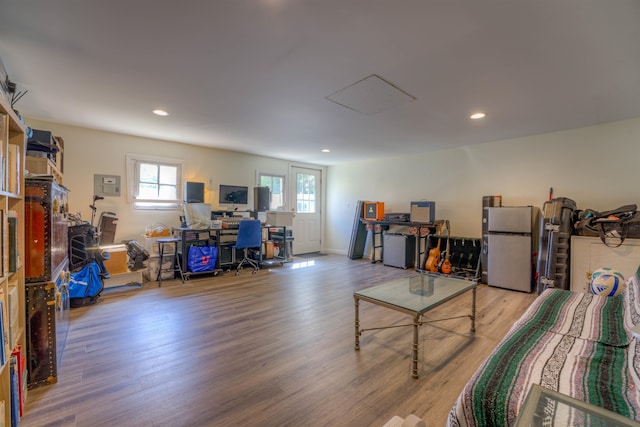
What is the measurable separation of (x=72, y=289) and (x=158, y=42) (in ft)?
9.49

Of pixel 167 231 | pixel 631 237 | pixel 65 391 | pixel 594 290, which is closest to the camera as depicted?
pixel 65 391

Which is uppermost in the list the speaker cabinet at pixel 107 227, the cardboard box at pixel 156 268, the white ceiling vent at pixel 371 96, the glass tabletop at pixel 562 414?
the white ceiling vent at pixel 371 96

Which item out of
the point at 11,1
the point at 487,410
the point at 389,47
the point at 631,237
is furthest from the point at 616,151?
the point at 11,1

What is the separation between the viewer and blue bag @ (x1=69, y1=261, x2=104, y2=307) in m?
3.14

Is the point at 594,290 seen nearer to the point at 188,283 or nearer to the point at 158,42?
the point at 158,42

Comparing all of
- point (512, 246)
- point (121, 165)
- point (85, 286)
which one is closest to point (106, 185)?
point (121, 165)

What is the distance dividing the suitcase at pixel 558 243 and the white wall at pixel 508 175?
0.59 meters

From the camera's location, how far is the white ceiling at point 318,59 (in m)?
1.64

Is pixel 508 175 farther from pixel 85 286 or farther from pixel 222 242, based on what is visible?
pixel 85 286

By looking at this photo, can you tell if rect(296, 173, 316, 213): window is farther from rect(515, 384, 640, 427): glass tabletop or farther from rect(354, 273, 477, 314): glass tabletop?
rect(515, 384, 640, 427): glass tabletop

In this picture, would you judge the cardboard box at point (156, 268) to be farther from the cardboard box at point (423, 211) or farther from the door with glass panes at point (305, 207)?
the cardboard box at point (423, 211)

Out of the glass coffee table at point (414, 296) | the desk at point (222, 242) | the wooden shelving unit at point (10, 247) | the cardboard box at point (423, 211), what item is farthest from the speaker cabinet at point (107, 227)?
the cardboard box at point (423, 211)

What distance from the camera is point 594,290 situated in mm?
2354

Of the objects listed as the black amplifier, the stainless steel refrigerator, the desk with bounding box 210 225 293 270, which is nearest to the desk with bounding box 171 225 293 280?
the desk with bounding box 210 225 293 270
